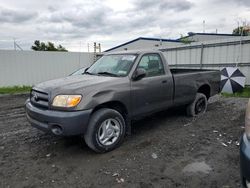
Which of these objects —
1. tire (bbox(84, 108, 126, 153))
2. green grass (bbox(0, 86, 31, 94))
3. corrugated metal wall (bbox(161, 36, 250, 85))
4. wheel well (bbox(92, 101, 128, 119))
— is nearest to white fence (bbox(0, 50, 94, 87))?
green grass (bbox(0, 86, 31, 94))

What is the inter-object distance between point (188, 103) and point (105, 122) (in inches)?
106

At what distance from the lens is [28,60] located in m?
13.8

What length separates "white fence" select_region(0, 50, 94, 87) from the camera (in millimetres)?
13070

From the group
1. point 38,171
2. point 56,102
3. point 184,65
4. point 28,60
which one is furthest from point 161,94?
point 28,60

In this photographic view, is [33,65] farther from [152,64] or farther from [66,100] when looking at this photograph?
[66,100]

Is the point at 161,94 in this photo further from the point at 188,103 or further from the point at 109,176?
the point at 109,176

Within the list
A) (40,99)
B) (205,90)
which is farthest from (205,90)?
(40,99)

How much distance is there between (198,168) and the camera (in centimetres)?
349

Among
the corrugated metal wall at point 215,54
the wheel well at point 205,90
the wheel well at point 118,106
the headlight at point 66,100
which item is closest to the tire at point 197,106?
the wheel well at point 205,90

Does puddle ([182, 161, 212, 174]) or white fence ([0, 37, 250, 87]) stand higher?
white fence ([0, 37, 250, 87])

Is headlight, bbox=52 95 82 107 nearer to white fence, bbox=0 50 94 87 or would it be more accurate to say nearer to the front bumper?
the front bumper

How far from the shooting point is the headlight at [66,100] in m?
3.63

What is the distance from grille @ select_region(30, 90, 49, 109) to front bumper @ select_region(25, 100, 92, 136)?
11 cm

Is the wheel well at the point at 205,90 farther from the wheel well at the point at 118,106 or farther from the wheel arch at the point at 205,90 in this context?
the wheel well at the point at 118,106
